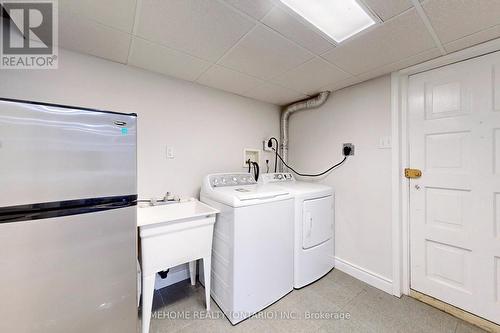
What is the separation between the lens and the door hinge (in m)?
1.77

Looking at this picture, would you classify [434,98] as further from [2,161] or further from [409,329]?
[2,161]

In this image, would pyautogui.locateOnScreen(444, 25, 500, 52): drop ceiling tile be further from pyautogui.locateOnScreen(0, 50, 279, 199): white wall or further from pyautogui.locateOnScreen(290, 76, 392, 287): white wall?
pyautogui.locateOnScreen(0, 50, 279, 199): white wall

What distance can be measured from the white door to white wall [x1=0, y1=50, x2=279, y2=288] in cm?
181

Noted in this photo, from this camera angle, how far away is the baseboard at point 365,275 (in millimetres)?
1890

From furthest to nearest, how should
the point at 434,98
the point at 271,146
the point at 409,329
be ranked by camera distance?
the point at 271,146 < the point at 434,98 < the point at 409,329

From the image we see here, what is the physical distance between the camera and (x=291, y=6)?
3.64 ft

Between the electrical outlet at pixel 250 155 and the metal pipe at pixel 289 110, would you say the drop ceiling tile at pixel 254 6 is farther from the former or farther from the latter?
the electrical outlet at pixel 250 155

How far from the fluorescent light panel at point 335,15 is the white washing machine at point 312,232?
1331mm

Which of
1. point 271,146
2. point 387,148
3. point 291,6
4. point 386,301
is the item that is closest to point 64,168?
point 291,6

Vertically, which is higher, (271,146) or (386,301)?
(271,146)

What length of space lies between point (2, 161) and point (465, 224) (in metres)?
2.93

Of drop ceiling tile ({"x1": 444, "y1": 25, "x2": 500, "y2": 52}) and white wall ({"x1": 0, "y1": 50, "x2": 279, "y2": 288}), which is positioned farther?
white wall ({"x1": 0, "y1": 50, "x2": 279, "y2": 288})

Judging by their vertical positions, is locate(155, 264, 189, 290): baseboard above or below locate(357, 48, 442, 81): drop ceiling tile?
below

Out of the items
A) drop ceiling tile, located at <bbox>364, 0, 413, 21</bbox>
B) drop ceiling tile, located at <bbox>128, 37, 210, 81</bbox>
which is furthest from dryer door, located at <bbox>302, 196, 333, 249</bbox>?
drop ceiling tile, located at <bbox>128, 37, 210, 81</bbox>
